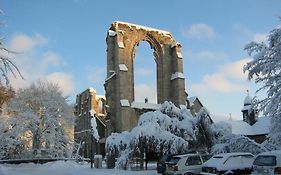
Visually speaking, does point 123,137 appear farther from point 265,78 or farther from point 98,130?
point 98,130

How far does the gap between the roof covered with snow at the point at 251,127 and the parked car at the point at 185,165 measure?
133 feet

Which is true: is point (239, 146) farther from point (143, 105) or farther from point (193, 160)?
point (143, 105)

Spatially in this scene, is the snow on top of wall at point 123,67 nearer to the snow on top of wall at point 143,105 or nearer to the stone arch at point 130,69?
the stone arch at point 130,69

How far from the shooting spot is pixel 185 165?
61.1 feet

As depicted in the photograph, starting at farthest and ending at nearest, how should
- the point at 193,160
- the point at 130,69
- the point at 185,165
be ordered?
the point at 130,69, the point at 193,160, the point at 185,165

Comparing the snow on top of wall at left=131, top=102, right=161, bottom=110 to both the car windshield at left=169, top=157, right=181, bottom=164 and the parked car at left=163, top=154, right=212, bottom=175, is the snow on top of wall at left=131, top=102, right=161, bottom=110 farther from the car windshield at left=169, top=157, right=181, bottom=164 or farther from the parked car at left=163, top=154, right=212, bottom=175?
the parked car at left=163, top=154, right=212, bottom=175

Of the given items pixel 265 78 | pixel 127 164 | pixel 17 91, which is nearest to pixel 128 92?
pixel 17 91

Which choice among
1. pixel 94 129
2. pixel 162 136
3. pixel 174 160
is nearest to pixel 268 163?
pixel 174 160

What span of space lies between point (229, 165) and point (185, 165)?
2.89 meters

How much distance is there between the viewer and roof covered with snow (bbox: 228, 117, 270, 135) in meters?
58.6

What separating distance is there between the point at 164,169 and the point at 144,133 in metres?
5.96

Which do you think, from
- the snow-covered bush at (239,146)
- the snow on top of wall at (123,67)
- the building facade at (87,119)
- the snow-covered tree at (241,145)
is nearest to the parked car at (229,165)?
the snow-covered tree at (241,145)

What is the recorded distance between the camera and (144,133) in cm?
2566

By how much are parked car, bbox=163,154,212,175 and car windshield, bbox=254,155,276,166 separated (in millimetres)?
5026
